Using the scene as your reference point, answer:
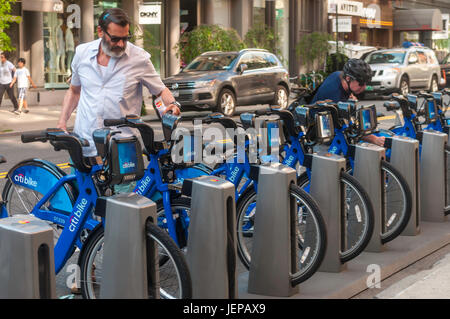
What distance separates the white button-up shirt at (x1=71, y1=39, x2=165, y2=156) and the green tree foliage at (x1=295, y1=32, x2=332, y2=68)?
30273 mm

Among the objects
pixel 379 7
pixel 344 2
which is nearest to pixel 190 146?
pixel 344 2

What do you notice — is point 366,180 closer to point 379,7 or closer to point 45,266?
point 45,266

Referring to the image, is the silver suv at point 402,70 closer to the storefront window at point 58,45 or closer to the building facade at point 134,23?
the building facade at point 134,23

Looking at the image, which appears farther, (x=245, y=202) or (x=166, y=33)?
(x=166, y=33)

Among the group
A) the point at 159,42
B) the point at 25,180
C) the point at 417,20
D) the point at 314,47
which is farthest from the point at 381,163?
the point at 417,20

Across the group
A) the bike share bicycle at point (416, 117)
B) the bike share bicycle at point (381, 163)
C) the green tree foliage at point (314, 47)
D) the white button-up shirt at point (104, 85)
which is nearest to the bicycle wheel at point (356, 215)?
the bike share bicycle at point (381, 163)

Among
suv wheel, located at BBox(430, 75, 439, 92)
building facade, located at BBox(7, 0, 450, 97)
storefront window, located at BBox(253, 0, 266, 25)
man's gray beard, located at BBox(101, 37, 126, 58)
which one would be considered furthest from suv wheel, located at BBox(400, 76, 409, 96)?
man's gray beard, located at BBox(101, 37, 126, 58)

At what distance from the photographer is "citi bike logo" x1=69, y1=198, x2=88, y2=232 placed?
4.90m

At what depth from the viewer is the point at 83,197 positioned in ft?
16.1

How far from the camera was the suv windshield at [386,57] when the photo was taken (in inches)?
1190

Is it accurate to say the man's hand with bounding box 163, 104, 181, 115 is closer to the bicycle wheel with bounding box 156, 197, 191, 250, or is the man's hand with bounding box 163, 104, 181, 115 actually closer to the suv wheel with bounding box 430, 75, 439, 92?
the bicycle wheel with bounding box 156, 197, 191, 250

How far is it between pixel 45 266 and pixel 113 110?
6.68 ft
